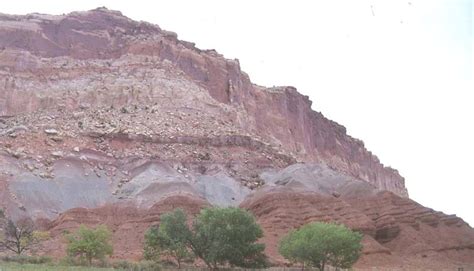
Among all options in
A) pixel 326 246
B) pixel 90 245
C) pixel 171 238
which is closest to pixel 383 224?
pixel 326 246

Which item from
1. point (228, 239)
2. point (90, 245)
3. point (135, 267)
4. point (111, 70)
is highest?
point (111, 70)

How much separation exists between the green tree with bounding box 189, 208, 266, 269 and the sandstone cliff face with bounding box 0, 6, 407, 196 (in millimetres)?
45866

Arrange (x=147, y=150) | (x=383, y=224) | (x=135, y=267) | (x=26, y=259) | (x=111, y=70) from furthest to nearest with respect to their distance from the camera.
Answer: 1. (x=111, y=70)
2. (x=147, y=150)
3. (x=383, y=224)
4. (x=26, y=259)
5. (x=135, y=267)

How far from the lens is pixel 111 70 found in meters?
114

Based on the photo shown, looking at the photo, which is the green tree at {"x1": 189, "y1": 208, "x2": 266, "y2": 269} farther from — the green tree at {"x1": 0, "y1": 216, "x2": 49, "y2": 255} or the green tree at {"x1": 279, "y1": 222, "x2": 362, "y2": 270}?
the green tree at {"x1": 0, "y1": 216, "x2": 49, "y2": 255}

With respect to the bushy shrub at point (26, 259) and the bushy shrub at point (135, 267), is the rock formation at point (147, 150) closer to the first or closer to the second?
the bushy shrub at point (26, 259)

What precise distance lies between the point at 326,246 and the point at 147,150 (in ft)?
153

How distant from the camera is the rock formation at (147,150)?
241 ft

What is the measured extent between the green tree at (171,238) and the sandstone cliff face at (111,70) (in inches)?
1644

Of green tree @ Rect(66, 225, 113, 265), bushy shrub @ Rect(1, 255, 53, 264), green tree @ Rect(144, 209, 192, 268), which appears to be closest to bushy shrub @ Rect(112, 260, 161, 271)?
green tree @ Rect(144, 209, 192, 268)

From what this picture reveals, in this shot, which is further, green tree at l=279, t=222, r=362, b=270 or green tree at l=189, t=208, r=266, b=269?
green tree at l=279, t=222, r=362, b=270

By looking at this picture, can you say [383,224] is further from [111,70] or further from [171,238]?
[111,70]

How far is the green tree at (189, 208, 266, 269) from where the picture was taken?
49.4 metres

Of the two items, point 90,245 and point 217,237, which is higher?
point 217,237
